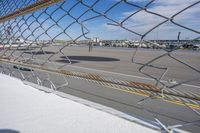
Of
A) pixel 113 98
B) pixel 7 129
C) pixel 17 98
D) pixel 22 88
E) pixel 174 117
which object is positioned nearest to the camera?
pixel 7 129

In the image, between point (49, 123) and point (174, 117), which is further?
point (174, 117)

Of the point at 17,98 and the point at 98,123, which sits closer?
the point at 98,123

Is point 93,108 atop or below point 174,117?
atop

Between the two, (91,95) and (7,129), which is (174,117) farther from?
(7,129)

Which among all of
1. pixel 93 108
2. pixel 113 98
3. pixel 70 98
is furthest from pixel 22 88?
pixel 113 98

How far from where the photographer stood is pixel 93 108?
1.59m

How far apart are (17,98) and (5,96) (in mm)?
97

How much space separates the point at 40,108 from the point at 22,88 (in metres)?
0.59

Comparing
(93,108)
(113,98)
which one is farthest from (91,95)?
(93,108)

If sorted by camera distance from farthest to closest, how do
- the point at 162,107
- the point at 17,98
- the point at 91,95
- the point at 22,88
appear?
the point at 91,95, the point at 162,107, the point at 22,88, the point at 17,98

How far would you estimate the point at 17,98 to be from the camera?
1.79 metres

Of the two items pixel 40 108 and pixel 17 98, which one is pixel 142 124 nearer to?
pixel 40 108

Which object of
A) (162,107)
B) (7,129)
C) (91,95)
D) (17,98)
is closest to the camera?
(7,129)

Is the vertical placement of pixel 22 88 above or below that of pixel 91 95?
above
